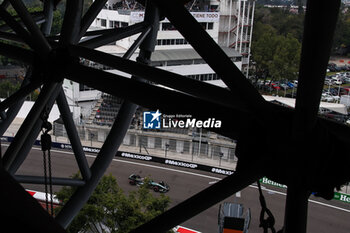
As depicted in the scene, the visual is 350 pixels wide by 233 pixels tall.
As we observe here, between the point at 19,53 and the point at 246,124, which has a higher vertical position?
the point at 19,53

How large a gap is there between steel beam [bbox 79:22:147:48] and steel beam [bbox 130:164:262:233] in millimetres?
2050

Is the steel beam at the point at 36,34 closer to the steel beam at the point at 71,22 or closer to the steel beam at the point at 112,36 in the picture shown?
the steel beam at the point at 71,22

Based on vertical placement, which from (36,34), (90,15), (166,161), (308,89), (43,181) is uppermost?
(90,15)

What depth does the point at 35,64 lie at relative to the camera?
256 cm

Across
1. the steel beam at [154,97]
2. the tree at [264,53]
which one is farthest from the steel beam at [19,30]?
the tree at [264,53]

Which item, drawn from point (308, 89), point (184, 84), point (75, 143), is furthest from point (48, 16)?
point (308, 89)

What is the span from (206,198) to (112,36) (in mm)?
2322

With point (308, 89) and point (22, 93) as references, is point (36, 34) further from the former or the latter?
point (308, 89)

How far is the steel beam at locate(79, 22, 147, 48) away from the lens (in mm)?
3323

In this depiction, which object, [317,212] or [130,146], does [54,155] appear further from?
[317,212]

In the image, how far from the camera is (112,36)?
3.52 metres

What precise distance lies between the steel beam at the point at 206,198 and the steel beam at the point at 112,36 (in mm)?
2050

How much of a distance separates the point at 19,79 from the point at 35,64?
96.1ft

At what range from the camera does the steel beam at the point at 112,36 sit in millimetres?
3323
